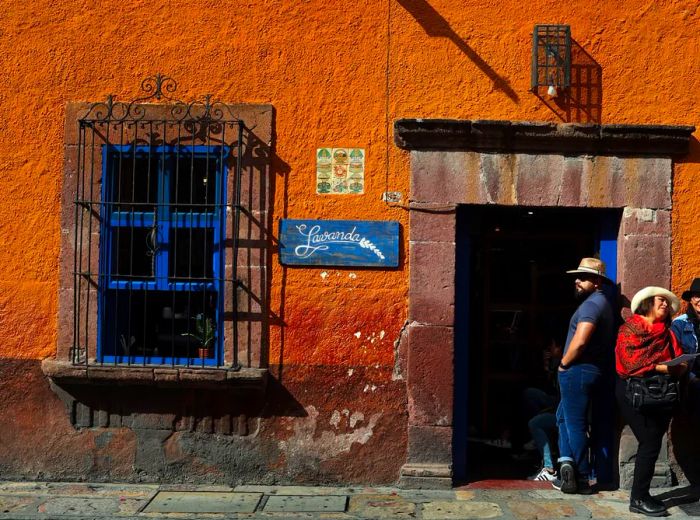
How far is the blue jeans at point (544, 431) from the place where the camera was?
6574mm

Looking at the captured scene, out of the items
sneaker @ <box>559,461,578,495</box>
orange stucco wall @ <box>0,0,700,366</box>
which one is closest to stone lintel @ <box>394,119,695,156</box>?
orange stucco wall @ <box>0,0,700,366</box>

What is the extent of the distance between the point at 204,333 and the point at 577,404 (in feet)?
9.07

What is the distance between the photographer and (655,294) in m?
5.86

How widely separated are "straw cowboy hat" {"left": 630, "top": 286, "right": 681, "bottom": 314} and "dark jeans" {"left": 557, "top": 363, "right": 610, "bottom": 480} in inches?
21.8

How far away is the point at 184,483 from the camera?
640cm

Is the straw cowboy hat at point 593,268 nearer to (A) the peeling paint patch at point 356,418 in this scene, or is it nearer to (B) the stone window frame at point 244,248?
(A) the peeling paint patch at point 356,418

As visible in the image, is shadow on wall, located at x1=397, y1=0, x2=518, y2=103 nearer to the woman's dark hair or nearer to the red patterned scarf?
the woman's dark hair

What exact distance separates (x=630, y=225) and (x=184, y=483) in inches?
149

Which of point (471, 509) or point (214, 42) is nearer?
point (471, 509)

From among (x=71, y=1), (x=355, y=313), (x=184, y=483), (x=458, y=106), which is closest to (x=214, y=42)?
(x=71, y=1)

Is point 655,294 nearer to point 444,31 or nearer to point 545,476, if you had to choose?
point 545,476

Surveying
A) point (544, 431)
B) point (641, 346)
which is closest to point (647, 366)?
point (641, 346)

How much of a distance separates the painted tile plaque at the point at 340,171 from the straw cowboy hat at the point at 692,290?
2.43 metres

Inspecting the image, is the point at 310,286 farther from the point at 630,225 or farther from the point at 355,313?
the point at 630,225
